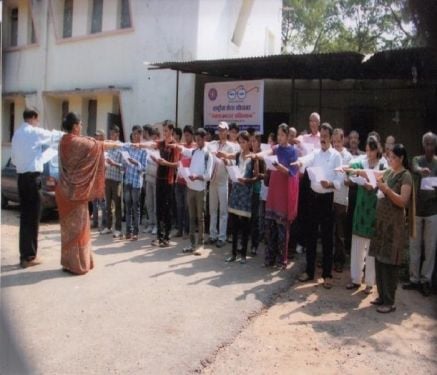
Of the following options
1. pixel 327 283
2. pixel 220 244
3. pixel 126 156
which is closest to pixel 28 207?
pixel 126 156

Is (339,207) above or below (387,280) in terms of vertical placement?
above

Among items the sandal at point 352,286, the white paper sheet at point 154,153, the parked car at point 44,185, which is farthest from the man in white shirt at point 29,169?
the sandal at point 352,286

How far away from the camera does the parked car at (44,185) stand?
7.53 m

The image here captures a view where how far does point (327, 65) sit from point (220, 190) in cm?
354

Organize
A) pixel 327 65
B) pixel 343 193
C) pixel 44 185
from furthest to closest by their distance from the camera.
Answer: pixel 327 65 → pixel 44 185 → pixel 343 193

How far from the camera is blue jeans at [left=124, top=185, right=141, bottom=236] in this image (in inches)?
303

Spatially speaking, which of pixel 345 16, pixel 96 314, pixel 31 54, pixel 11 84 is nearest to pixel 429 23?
pixel 96 314

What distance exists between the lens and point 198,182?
6.93m

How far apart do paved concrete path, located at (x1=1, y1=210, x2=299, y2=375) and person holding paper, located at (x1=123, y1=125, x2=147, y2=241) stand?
2.79 ft

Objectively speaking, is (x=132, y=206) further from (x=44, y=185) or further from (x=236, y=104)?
(x=236, y=104)

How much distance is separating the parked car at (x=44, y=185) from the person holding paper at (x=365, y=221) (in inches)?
176

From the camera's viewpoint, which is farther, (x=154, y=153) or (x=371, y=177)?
(x=154, y=153)

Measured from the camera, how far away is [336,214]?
6.17 m

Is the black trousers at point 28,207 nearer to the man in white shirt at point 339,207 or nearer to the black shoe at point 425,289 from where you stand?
the man in white shirt at point 339,207
